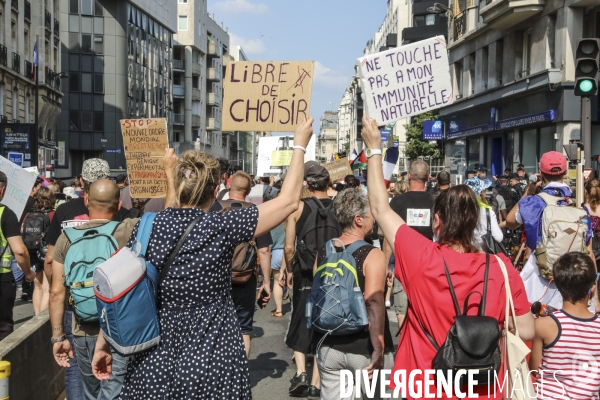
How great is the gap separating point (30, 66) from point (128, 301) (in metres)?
43.6

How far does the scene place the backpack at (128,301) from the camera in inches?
134

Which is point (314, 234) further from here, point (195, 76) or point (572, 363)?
point (195, 76)

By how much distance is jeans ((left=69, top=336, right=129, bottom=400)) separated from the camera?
473 centimetres

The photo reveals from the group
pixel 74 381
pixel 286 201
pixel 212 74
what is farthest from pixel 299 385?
pixel 212 74

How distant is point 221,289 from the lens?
3672 mm

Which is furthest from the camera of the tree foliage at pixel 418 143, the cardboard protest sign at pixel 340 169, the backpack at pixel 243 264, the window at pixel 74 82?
the window at pixel 74 82

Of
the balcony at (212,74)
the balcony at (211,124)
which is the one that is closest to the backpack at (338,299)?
the balcony at (211,124)

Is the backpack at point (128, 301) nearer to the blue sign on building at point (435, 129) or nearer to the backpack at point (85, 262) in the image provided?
the backpack at point (85, 262)

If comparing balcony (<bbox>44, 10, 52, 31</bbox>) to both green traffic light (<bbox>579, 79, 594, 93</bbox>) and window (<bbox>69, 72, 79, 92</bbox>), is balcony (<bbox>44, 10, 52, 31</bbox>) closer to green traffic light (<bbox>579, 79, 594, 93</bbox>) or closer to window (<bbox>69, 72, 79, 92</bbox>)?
window (<bbox>69, 72, 79, 92</bbox>)

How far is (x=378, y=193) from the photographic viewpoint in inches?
154

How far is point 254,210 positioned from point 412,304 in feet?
2.78

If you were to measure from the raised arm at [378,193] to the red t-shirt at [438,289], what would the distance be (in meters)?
0.19

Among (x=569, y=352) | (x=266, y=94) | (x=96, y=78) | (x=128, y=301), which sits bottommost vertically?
(x=569, y=352)

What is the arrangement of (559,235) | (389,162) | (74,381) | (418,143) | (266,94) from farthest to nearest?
(418,143) < (389,162) < (266,94) < (559,235) < (74,381)
